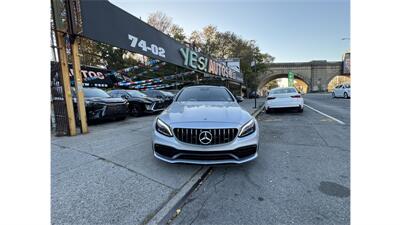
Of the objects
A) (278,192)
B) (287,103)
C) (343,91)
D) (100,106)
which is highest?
(343,91)

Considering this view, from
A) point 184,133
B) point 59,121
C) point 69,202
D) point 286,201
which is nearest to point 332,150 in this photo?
point 286,201

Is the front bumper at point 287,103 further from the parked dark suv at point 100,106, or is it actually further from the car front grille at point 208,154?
the car front grille at point 208,154

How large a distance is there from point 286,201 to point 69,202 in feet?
8.19

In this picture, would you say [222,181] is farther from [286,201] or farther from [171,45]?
[171,45]

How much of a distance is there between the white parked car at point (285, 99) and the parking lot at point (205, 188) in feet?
19.4

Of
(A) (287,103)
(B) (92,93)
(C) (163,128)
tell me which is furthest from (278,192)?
(A) (287,103)

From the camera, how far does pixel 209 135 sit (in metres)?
2.66

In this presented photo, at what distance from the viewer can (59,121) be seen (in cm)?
530

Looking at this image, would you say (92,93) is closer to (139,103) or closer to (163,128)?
(139,103)

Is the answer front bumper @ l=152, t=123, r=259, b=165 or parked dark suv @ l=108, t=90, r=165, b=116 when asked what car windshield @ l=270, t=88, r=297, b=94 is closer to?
parked dark suv @ l=108, t=90, r=165, b=116

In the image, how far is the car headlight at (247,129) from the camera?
2.79m

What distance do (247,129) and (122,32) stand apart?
226 inches

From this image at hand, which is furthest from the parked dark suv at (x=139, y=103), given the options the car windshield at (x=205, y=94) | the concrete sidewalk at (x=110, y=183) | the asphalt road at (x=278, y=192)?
the asphalt road at (x=278, y=192)
